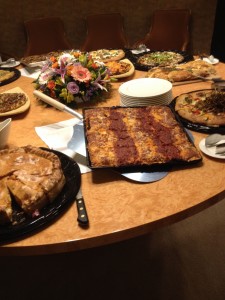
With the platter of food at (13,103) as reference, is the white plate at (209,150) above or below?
above

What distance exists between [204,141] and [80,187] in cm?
57

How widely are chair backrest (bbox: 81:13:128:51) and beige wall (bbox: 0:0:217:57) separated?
47 cm

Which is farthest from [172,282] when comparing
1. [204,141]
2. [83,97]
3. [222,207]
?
[83,97]

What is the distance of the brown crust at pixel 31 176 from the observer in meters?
0.95

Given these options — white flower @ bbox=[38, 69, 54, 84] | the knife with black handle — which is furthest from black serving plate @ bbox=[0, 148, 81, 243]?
white flower @ bbox=[38, 69, 54, 84]

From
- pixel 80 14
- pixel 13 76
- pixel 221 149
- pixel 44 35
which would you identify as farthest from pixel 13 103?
pixel 80 14

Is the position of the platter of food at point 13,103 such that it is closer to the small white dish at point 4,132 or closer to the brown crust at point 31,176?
the small white dish at point 4,132

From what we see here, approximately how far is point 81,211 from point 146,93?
867mm

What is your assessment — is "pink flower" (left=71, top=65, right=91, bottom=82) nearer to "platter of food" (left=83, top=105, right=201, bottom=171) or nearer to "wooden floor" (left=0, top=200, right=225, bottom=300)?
"platter of food" (left=83, top=105, right=201, bottom=171)

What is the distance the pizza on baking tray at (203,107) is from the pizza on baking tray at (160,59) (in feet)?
2.41

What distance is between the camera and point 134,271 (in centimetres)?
190

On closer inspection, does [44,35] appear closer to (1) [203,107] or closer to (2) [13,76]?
(2) [13,76]

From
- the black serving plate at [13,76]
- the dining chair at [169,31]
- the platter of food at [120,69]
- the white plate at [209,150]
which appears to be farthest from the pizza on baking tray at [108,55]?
the white plate at [209,150]

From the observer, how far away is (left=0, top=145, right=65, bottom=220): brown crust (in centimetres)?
95
